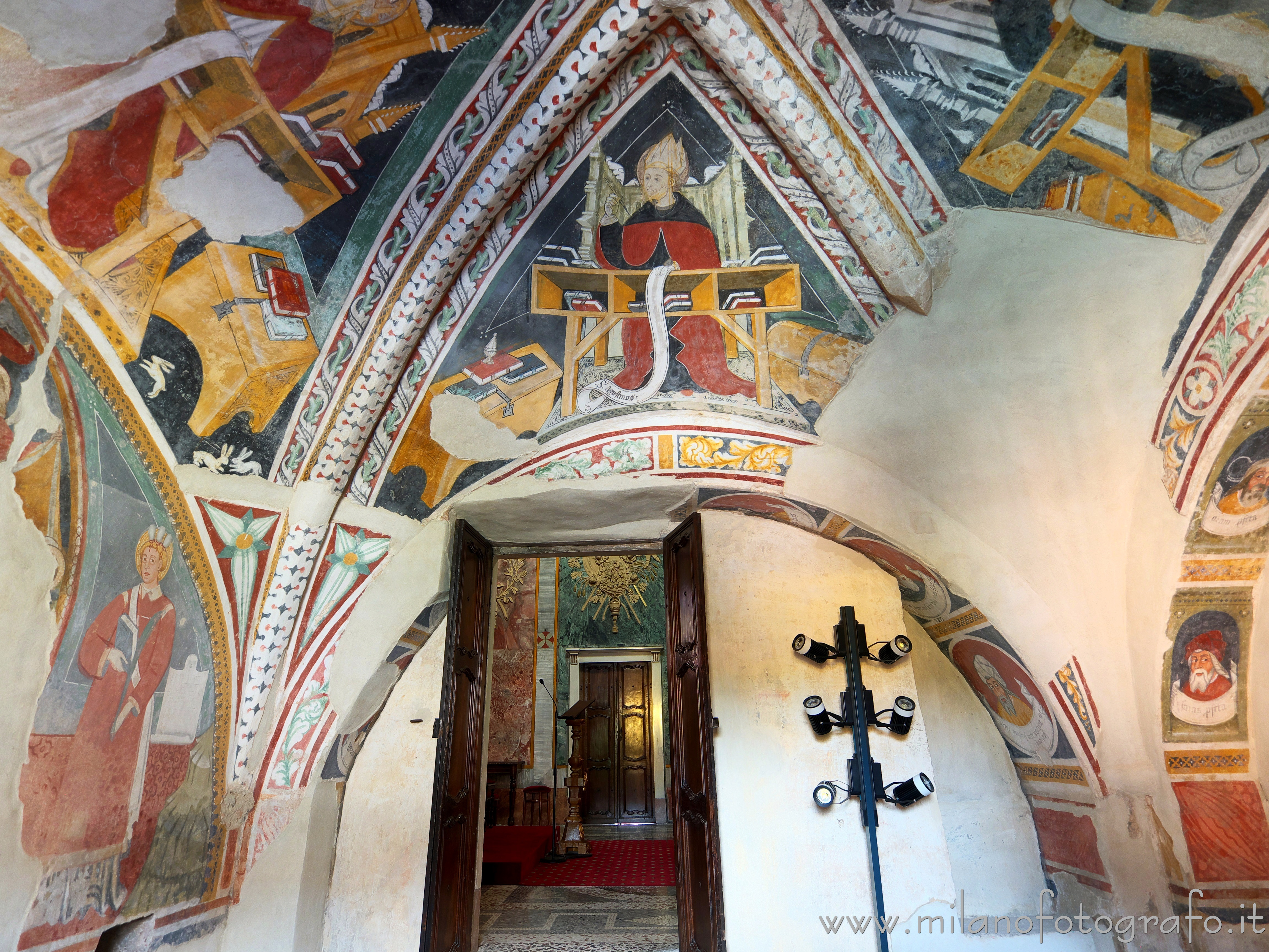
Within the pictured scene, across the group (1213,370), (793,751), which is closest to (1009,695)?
(793,751)

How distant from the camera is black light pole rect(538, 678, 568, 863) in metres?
8.70

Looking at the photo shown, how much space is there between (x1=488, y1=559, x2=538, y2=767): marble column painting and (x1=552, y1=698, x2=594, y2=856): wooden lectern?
0.65 m

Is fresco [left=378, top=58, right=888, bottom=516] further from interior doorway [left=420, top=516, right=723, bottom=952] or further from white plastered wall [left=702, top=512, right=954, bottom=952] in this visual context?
white plastered wall [left=702, top=512, right=954, bottom=952]

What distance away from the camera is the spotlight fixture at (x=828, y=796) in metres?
5.05

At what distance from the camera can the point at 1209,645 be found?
4.13 m

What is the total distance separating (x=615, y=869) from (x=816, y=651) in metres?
4.30

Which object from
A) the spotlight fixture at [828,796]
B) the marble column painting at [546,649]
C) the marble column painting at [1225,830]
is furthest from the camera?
the marble column painting at [546,649]

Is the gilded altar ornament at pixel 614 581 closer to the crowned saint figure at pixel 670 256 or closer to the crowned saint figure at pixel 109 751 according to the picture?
the crowned saint figure at pixel 670 256

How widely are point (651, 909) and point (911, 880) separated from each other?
238cm

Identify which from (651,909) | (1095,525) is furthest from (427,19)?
(651,909)

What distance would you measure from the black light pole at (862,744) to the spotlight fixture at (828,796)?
88 millimetres

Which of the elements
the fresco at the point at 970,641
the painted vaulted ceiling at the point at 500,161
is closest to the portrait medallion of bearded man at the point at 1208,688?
the fresco at the point at 970,641

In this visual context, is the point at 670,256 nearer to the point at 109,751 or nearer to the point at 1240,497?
the point at 1240,497

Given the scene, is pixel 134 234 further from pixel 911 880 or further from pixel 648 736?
pixel 648 736
